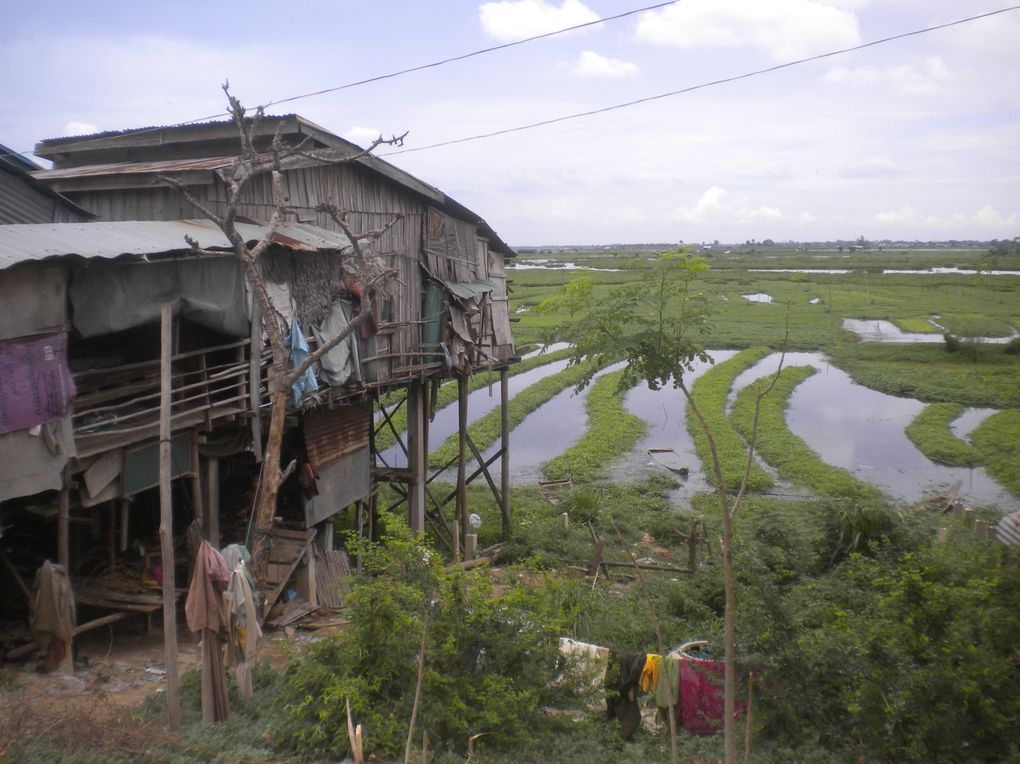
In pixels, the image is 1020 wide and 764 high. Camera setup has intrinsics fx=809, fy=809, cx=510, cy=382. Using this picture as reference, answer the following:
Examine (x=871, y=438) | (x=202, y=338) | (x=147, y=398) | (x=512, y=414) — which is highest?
(x=202, y=338)

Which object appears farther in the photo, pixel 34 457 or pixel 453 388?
pixel 453 388

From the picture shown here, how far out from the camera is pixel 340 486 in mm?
12797

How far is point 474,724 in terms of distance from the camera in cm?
730

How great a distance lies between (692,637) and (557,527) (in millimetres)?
6365

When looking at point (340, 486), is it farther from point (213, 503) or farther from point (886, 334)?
point (886, 334)

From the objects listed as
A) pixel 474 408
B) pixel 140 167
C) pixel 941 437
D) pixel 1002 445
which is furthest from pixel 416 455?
pixel 1002 445

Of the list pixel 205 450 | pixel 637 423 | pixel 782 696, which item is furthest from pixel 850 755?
pixel 637 423

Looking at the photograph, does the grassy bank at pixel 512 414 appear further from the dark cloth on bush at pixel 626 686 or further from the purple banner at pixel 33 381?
the purple banner at pixel 33 381

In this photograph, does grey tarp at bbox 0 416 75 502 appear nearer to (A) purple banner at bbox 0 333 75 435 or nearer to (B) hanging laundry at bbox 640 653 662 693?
(A) purple banner at bbox 0 333 75 435

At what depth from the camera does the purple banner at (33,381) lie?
23.2 feet

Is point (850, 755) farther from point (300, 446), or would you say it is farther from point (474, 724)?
point (300, 446)

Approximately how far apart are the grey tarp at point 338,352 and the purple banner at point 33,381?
3.48 meters

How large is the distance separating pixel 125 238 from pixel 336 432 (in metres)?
4.96

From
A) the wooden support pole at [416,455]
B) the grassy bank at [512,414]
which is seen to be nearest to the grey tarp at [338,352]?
the wooden support pole at [416,455]
